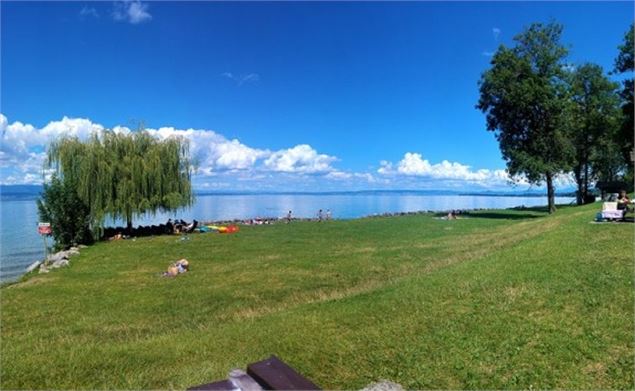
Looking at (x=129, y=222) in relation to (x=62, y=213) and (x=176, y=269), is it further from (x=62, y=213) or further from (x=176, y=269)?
(x=176, y=269)

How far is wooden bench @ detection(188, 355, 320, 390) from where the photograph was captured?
2.61 m

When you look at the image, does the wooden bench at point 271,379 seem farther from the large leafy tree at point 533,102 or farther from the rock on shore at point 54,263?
the large leafy tree at point 533,102

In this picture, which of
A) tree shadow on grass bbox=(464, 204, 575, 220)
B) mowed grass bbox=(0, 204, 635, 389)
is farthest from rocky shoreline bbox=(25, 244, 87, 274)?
tree shadow on grass bbox=(464, 204, 575, 220)

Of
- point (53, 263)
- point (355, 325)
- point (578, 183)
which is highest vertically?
point (578, 183)

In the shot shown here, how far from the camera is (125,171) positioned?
3062cm

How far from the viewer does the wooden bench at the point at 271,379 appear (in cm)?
261

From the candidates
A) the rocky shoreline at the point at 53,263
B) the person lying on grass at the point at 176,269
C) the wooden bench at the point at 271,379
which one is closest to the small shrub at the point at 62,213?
the rocky shoreline at the point at 53,263

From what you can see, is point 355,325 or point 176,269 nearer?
point 355,325

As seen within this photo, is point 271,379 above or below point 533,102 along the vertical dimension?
below

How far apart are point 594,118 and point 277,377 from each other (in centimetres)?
5260

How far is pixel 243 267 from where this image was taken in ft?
53.7

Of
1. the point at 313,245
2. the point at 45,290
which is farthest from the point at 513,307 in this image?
the point at 313,245

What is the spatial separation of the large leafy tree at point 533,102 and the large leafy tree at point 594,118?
893cm

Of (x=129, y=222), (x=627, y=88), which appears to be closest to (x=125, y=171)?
(x=129, y=222)
